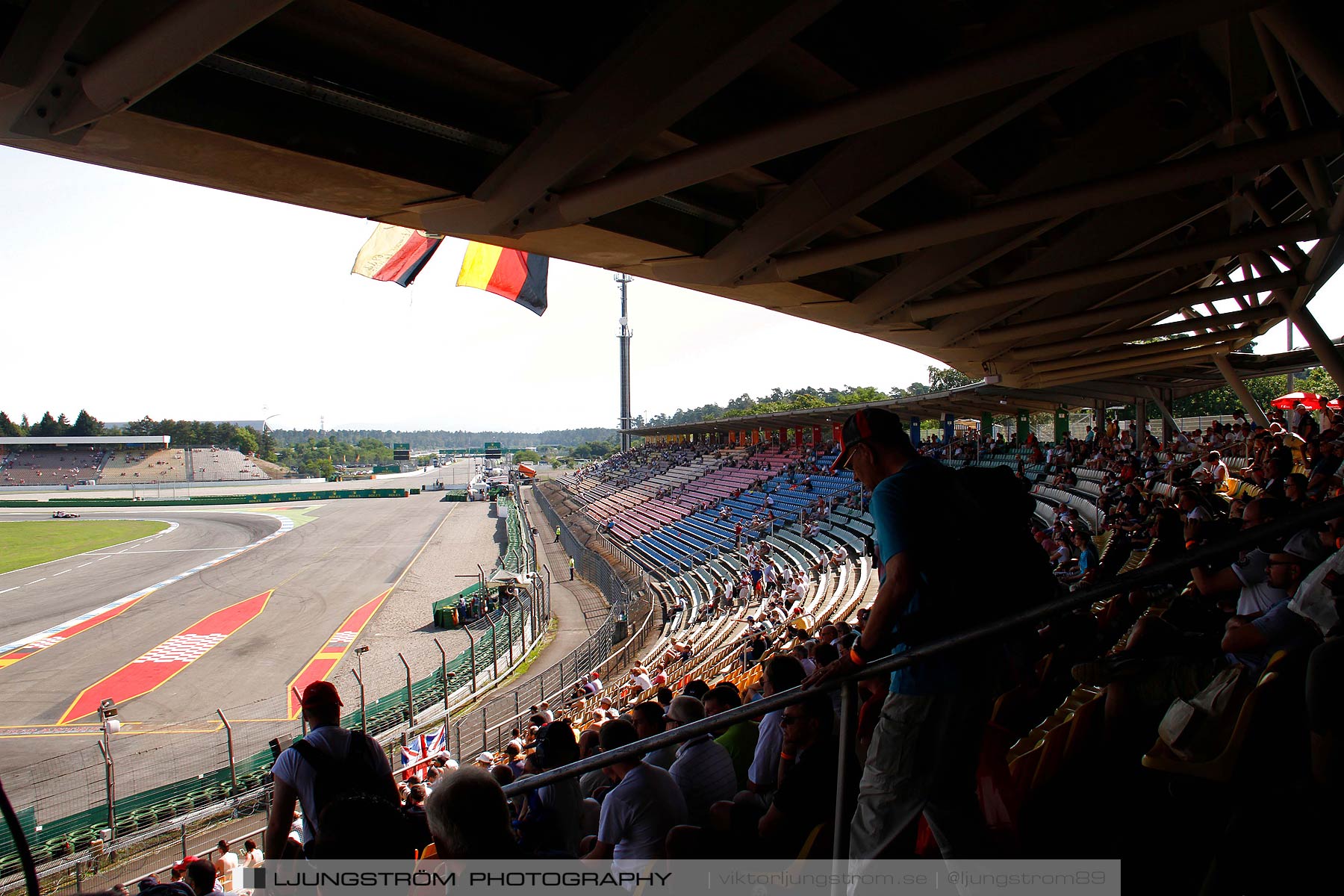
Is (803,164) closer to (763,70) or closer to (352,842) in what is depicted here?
(763,70)

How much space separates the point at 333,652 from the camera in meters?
19.5

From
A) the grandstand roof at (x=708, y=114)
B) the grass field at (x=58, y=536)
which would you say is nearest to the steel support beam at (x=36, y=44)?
the grandstand roof at (x=708, y=114)

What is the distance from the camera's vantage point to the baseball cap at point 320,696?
291 cm

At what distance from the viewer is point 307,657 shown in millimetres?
19000

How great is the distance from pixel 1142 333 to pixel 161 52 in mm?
9653

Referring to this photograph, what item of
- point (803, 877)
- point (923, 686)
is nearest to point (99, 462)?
point (803, 877)

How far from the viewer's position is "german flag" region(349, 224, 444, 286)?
19.3 feet

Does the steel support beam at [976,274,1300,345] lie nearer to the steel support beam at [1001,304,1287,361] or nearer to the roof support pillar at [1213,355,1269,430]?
the steel support beam at [1001,304,1287,361]

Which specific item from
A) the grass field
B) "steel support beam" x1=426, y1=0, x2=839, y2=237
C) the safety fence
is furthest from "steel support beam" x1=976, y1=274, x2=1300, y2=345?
the grass field

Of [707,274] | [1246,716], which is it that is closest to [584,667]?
[707,274]

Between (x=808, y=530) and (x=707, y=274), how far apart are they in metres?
18.4

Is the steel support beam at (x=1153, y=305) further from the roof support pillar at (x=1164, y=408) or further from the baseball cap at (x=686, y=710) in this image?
the roof support pillar at (x=1164, y=408)

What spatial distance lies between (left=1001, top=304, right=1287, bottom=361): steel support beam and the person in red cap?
8.69 m

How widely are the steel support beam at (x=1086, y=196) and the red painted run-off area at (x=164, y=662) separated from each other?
1916 centimetres
